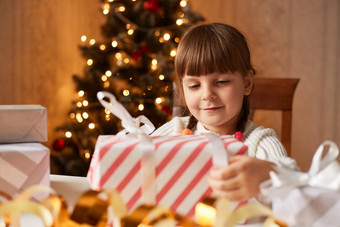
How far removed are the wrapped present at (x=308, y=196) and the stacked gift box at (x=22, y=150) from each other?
0.45 m

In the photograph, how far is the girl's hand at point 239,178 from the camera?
582mm

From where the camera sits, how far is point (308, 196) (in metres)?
0.56

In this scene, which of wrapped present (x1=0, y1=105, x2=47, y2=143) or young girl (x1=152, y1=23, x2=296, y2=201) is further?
young girl (x1=152, y1=23, x2=296, y2=201)

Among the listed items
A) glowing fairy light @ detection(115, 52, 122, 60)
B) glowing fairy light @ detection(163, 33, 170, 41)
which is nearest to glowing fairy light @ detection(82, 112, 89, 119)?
glowing fairy light @ detection(115, 52, 122, 60)

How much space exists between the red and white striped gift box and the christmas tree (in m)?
2.06

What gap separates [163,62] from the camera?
8.89ft

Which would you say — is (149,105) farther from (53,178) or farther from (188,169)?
(188,169)

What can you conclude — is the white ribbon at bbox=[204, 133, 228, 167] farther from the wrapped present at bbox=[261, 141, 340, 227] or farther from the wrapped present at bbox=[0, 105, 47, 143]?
the wrapped present at bbox=[0, 105, 47, 143]

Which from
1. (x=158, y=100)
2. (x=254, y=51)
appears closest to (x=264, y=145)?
(x=158, y=100)

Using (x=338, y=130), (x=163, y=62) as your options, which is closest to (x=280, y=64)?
(x=338, y=130)

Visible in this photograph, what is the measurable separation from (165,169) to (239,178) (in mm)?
108

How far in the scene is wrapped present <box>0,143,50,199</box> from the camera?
0.78 meters

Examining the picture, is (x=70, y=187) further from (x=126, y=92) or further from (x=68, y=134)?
(x=68, y=134)

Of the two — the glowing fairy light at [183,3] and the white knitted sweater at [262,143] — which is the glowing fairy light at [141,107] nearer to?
the glowing fairy light at [183,3]
